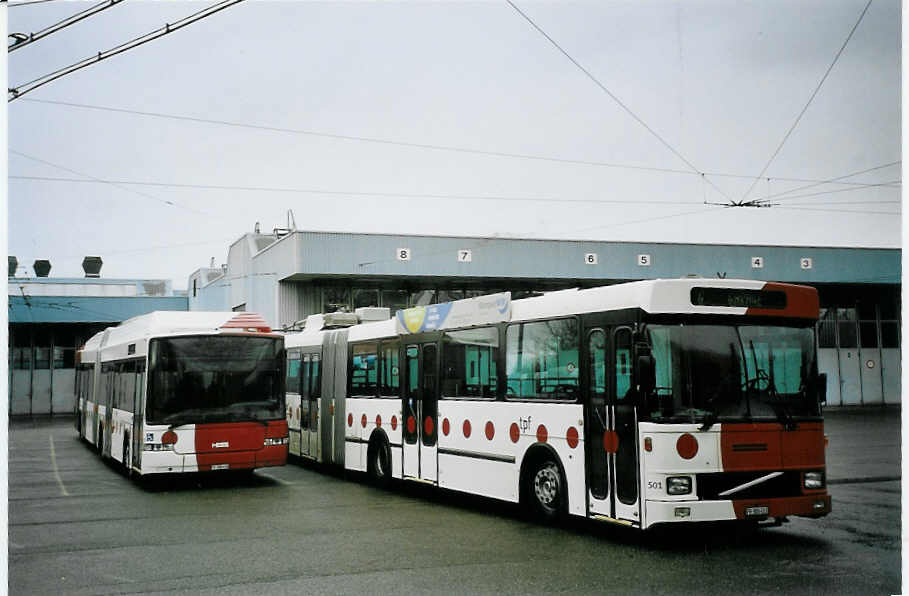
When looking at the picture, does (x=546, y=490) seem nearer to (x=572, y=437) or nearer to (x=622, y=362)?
(x=572, y=437)

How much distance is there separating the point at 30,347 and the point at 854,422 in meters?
13.8

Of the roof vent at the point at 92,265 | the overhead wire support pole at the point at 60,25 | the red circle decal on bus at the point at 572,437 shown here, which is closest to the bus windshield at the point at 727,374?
the red circle decal on bus at the point at 572,437

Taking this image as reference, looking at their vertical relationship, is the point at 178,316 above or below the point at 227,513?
above

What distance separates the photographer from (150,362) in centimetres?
1466

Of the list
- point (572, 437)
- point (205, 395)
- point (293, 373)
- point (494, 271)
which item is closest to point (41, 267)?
point (205, 395)

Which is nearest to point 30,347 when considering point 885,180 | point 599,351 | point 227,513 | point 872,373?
point 227,513

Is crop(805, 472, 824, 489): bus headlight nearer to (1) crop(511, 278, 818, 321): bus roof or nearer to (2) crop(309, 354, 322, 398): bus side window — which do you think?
(1) crop(511, 278, 818, 321): bus roof

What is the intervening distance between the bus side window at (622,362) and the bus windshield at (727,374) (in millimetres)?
260

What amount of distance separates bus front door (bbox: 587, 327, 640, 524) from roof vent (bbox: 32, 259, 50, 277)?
576 centimetres

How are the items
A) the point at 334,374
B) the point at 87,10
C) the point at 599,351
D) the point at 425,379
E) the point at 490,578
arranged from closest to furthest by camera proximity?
the point at 490,578, the point at 599,351, the point at 87,10, the point at 425,379, the point at 334,374

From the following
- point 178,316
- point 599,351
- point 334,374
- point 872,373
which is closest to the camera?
point 599,351

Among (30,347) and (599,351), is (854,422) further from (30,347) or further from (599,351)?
(30,347)

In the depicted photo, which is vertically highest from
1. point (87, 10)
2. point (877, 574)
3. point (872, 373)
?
point (87, 10)

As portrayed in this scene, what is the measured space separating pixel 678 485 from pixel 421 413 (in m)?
5.05
